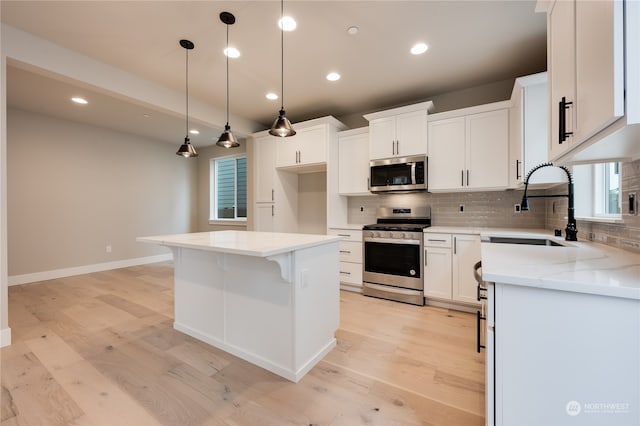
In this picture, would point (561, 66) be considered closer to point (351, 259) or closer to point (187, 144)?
point (351, 259)

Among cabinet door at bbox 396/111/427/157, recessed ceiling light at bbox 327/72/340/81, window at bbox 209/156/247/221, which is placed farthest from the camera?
window at bbox 209/156/247/221

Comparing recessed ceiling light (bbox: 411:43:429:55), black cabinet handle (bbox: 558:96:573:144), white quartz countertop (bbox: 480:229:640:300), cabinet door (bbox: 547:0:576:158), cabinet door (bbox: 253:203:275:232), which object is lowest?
white quartz countertop (bbox: 480:229:640:300)

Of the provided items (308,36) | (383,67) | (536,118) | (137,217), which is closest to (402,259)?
(536,118)

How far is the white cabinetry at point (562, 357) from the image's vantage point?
2.70 feet

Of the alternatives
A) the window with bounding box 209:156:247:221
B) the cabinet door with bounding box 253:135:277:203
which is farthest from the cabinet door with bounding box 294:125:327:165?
the window with bounding box 209:156:247:221

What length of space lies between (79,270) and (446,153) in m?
6.20

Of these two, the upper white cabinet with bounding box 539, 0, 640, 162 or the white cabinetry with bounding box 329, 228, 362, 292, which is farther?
the white cabinetry with bounding box 329, 228, 362, 292

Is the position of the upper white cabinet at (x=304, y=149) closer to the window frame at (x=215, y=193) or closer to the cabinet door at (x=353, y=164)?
the cabinet door at (x=353, y=164)

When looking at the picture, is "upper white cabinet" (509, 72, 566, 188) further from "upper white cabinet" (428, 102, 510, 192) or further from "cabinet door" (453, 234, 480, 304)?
"cabinet door" (453, 234, 480, 304)

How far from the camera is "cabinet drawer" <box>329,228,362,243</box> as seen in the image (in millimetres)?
3572

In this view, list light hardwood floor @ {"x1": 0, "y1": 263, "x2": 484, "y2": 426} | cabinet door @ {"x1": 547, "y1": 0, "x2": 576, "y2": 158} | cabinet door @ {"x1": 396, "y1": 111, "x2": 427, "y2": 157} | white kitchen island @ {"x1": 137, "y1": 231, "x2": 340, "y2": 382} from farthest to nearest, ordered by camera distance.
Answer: cabinet door @ {"x1": 396, "y1": 111, "x2": 427, "y2": 157} < white kitchen island @ {"x1": 137, "y1": 231, "x2": 340, "y2": 382} < light hardwood floor @ {"x1": 0, "y1": 263, "x2": 484, "y2": 426} < cabinet door @ {"x1": 547, "y1": 0, "x2": 576, "y2": 158}

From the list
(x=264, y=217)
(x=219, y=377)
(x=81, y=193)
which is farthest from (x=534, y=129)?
(x=81, y=193)

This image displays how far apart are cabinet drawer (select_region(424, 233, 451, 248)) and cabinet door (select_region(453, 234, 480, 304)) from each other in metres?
0.07

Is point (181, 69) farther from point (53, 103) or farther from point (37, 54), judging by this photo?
point (53, 103)
